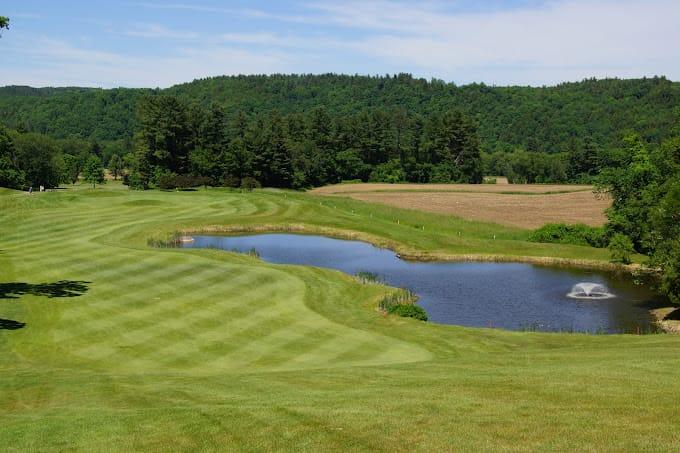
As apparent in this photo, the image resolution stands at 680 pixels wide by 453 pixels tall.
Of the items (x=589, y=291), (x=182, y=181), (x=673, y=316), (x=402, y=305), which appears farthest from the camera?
(x=182, y=181)

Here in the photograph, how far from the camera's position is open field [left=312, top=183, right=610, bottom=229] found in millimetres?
95188

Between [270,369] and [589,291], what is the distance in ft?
118

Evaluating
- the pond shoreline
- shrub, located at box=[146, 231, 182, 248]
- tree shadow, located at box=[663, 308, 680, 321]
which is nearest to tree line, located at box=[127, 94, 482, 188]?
the pond shoreline

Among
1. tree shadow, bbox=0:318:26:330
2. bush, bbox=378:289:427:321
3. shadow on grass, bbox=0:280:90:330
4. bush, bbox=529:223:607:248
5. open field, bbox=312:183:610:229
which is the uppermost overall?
open field, bbox=312:183:610:229

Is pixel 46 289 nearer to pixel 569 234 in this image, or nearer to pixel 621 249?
pixel 621 249

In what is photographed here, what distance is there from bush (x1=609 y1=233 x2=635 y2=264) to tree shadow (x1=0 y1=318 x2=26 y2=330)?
5406 centimetres

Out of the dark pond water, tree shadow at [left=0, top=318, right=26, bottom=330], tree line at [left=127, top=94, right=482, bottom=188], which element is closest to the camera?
tree shadow at [left=0, top=318, right=26, bottom=330]

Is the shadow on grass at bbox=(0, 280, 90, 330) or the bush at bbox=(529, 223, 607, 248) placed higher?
the bush at bbox=(529, 223, 607, 248)

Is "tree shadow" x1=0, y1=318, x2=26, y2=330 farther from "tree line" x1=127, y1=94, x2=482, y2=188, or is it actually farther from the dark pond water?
"tree line" x1=127, y1=94, x2=482, y2=188

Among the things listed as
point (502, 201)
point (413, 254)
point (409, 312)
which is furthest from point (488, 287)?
point (502, 201)

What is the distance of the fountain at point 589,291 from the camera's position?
177ft

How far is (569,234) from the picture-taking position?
80625 mm

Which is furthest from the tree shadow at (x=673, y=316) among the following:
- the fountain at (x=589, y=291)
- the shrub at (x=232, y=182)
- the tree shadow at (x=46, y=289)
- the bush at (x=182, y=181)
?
the shrub at (x=232, y=182)

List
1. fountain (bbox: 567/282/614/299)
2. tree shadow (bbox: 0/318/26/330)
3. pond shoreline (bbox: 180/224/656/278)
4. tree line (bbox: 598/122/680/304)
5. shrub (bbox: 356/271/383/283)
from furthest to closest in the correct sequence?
pond shoreline (bbox: 180/224/656/278) < shrub (bbox: 356/271/383/283) < fountain (bbox: 567/282/614/299) < tree line (bbox: 598/122/680/304) < tree shadow (bbox: 0/318/26/330)
